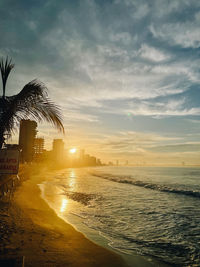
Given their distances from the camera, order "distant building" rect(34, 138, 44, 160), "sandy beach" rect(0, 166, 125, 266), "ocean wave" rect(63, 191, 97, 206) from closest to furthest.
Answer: "sandy beach" rect(0, 166, 125, 266), "ocean wave" rect(63, 191, 97, 206), "distant building" rect(34, 138, 44, 160)

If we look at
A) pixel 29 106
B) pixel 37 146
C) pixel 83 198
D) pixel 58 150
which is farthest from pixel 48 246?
pixel 58 150

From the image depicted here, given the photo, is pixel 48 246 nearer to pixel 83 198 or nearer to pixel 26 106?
pixel 26 106

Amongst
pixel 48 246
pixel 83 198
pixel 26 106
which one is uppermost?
pixel 26 106

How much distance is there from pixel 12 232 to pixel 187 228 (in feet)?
21.8

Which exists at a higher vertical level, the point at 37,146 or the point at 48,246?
the point at 37,146

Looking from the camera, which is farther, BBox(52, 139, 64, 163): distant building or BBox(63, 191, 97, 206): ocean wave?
BBox(52, 139, 64, 163): distant building

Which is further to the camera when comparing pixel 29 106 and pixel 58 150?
pixel 58 150

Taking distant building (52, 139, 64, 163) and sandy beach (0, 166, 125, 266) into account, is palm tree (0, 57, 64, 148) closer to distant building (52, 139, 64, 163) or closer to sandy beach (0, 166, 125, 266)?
sandy beach (0, 166, 125, 266)

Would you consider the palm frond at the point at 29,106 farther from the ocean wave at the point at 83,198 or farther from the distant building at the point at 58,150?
the distant building at the point at 58,150

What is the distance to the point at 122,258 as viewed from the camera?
440cm

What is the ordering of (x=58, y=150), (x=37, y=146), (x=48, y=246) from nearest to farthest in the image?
1. (x=48, y=246)
2. (x=37, y=146)
3. (x=58, y=150)

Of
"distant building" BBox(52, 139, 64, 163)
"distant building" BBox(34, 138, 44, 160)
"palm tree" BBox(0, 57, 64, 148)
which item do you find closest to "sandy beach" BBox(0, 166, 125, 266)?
"palm tree" BBox(0, 57, 64, 148)

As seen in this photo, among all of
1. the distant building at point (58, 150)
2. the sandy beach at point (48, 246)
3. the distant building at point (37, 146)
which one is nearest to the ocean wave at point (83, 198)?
the sandy beach at point (48, 246)

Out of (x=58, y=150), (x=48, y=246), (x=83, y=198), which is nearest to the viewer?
(x=48, y=246)
